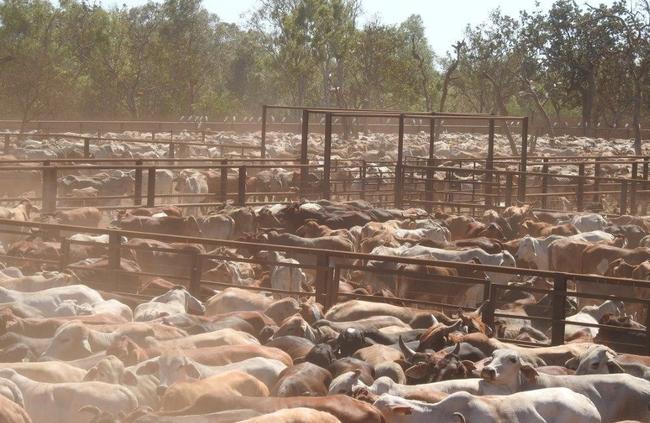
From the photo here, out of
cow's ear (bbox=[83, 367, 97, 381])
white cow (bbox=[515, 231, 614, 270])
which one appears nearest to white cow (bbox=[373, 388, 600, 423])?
cow's ear (bbox=[83, 367, 97, 381])

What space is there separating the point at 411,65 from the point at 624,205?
41.5m

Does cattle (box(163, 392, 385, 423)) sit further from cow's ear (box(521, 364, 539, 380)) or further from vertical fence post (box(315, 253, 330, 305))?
vertical fence post (box(315, 253, 330, 305))

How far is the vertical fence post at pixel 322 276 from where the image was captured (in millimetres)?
10820

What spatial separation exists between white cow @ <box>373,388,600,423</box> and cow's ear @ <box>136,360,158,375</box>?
1.65 m

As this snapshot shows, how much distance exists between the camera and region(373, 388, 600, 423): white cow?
262 inches

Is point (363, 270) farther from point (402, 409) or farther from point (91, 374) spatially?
point (402, 409)

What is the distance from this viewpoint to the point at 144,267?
44.7ft

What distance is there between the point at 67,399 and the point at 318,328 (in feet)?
10.2

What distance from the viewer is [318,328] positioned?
955cm

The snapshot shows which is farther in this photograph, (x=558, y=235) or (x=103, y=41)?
(x=103, y=41)

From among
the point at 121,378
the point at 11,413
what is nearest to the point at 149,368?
the point at 121,378

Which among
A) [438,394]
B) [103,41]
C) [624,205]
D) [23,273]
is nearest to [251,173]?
[624,205]

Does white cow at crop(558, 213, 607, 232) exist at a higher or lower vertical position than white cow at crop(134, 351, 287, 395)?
higher

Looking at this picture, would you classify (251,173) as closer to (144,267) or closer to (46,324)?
(144,267)
